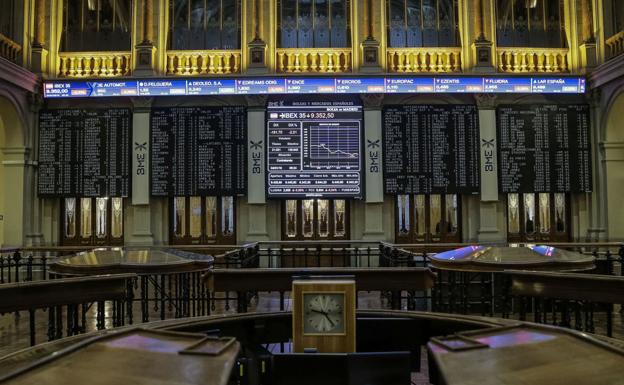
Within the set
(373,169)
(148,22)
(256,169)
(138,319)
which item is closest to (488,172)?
(373,169)

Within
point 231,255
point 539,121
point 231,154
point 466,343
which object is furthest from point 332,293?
point 539,121

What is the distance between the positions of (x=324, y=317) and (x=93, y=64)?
42.9ft

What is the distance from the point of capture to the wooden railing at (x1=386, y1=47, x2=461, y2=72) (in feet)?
44.9

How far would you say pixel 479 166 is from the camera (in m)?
13.5

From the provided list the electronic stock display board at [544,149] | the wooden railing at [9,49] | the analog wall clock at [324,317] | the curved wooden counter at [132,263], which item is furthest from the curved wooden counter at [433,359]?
the wooden railing at [9,49]

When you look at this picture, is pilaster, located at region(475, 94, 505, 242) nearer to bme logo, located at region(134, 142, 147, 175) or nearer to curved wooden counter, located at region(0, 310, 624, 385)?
bme logo, located at region(134, 142, 147, 175)

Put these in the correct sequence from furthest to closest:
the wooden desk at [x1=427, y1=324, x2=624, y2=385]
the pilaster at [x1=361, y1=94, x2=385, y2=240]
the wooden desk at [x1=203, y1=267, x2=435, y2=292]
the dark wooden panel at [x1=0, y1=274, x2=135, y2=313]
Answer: the pilaster at [x1=361, y1=94, x2=385, y2=240]
the wooden desk at [x1=203, y1=267, x2=435, y2=292]
the dark wooden panel at [x1=0, y1=274, x2=135, y2=313]
the wooden desk at [x1=427, y1=324, x2=624, y2=385]

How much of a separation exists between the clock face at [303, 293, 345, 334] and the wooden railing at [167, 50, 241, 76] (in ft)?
38.3

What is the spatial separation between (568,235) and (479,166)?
306cm

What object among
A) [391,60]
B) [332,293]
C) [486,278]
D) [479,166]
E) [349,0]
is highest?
[349,0]

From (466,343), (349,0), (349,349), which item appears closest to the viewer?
(466,343)

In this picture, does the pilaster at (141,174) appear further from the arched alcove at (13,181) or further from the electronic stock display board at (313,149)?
the electronic stock display board at (313,149)

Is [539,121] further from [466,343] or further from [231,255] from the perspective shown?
[466,343]

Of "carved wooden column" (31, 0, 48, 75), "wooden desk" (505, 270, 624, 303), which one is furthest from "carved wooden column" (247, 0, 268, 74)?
"wooden desk" (505, 270, 624, 303)
